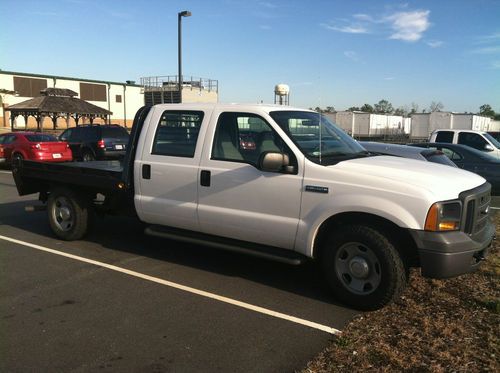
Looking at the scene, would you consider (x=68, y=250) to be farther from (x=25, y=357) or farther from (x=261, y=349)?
(x=261, y=349)

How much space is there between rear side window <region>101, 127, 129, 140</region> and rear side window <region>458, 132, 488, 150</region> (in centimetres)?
1218

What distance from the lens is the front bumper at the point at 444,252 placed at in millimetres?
3998

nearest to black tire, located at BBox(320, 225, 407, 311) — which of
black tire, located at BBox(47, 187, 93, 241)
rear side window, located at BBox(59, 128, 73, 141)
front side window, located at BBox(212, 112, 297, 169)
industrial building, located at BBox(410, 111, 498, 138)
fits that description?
front side window, located at BBox(212, 112, 297, 169)

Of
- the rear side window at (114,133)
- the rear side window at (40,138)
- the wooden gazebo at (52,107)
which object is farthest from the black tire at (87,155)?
the wooden gazebo at (52,107)

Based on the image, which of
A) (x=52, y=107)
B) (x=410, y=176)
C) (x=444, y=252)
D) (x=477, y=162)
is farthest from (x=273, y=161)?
(x=52, y=107)

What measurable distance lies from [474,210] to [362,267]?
3.81 ft

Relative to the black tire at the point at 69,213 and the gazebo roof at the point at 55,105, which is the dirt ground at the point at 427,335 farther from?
the gazebo roof at the point at 55,105

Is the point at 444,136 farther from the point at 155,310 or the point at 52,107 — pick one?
the point at 52,107

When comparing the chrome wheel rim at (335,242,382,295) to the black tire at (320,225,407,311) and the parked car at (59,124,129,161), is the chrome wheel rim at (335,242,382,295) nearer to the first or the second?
the black tire at (320,225,407,311)

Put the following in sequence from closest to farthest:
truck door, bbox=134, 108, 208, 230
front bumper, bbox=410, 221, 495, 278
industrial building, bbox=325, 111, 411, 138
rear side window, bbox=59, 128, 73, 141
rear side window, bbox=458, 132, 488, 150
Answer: front bumper, bbox=410, 221, 495, 278, truck door, bbox=134, 108, 208, 230, rear side window, bbox=458, 132, 488, 150, rear side window, bbox=59, 128, 73, 141, industrial building, bbox=325, 111, 411, 138

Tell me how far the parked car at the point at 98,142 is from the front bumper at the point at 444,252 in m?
15.5

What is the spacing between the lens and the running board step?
A: 15.4 ft

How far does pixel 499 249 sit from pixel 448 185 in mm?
2759

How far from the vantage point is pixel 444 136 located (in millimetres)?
15000
